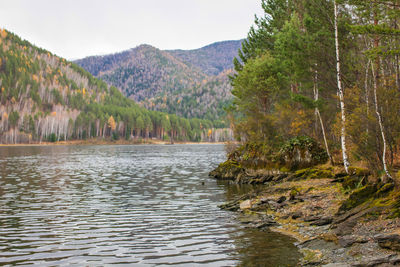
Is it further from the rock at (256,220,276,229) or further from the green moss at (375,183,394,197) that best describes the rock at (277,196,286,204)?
the green moss at (375,183,394,197)

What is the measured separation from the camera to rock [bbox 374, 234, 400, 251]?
370 inches

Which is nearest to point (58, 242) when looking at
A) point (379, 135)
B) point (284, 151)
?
point (379, 135)

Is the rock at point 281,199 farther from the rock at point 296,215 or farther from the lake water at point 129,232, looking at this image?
the lake water at point 129,232

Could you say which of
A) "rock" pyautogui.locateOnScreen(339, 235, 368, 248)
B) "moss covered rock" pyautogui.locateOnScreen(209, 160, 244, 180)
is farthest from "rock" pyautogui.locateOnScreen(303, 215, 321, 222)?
"moss covered rock" pyautogui.locateOnScreen(209, 160, 244, 180)

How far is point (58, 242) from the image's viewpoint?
42.8ft

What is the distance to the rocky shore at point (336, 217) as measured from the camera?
9.84 metres

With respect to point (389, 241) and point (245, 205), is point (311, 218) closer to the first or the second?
point (245, 205)

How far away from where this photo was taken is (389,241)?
962 centimetres

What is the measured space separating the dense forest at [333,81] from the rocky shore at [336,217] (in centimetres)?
159

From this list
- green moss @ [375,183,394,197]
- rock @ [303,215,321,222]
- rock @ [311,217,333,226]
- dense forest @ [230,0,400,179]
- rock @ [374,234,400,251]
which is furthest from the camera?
dense forest @ [230,0,400,179]

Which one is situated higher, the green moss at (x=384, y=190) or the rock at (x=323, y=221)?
the green moss at (x=384, y=190)

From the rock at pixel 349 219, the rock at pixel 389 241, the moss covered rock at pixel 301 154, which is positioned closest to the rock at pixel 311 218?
the rock at pixel 349 219

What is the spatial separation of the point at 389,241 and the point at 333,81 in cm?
1916

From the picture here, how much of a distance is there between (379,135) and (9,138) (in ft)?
613
